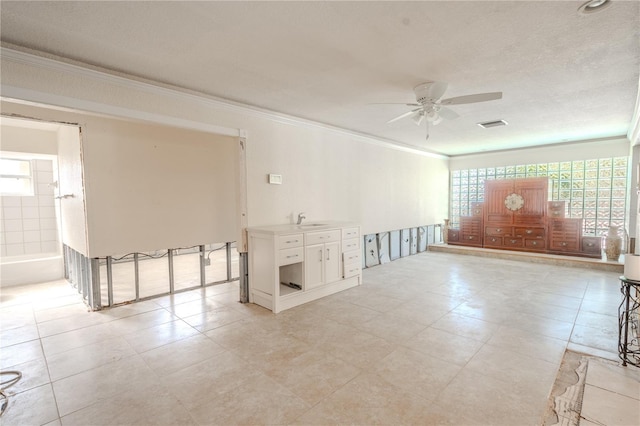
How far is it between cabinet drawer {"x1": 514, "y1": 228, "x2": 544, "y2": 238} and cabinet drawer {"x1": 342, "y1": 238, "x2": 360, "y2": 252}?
4457 millimetres

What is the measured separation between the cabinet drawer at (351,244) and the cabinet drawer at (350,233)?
54mm

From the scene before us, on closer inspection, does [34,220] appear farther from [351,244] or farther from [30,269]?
Result: [351,244]

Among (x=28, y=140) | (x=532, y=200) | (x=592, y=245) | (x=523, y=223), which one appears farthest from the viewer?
(x=523, y=223)

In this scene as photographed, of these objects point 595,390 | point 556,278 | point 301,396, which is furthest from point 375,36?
point 556,278

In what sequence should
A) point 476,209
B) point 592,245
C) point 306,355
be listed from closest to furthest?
1. point 306,355
2. point 592,245
3. point 476,209

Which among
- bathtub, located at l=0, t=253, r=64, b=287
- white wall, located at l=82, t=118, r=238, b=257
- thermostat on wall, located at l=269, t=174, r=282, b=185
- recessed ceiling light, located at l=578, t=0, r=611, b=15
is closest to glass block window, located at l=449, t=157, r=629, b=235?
recessed ceiling light, located at l=578, t=0, r=611, b=15

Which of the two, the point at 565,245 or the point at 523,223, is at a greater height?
the point at 523,223

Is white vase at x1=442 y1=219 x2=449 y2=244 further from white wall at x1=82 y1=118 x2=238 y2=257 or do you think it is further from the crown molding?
white wall at x1=82 y1=118 x2=238 y2=257

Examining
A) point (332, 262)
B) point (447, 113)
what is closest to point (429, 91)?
point (447, 113)

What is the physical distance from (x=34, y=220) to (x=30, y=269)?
986mm

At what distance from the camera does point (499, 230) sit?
6910mm

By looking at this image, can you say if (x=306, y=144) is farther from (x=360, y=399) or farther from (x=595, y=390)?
(x=595, y=390)

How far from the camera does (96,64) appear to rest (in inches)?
102

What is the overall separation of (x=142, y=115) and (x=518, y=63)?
3.55 m
